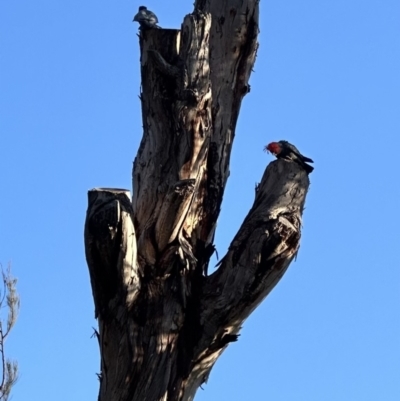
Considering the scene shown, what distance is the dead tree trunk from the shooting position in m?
3.70

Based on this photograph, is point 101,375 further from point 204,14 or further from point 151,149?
point 204,14

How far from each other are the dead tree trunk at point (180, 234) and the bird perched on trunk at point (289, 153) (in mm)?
82

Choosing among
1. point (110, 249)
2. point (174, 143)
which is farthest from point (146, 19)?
point (110, 249)

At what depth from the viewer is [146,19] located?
4820mm

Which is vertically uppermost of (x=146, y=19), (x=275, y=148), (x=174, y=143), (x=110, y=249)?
(x=146, y=19)

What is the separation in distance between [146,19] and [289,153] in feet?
4.02

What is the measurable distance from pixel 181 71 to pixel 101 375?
1.48 m

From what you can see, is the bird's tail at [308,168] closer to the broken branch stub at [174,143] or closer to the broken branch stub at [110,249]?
the broken branch stub at [174,143]

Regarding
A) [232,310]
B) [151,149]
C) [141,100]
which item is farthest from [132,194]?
[232,310]

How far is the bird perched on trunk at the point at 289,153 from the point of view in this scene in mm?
4191

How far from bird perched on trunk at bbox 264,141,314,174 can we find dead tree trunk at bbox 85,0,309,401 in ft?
0.27

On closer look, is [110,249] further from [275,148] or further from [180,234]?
[275,148]

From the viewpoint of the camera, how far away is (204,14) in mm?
4238

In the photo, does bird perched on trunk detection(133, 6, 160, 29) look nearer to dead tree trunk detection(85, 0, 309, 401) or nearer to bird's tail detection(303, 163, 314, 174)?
dead tree trunk detection(85, 0, 309, 401)
